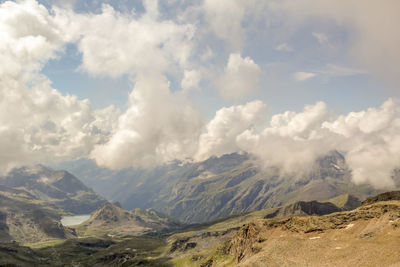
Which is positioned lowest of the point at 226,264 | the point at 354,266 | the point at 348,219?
the point at 226,264

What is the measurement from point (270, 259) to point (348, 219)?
4199 cm

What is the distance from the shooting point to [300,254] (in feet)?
329

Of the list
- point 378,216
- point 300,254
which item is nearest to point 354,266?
point 300,254

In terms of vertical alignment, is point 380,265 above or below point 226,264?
above

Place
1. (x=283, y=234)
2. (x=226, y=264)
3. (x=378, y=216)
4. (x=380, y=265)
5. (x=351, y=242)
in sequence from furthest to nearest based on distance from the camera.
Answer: (x=226, y=264)
(x=283, y=234)
(x=378, y=216)
(x=351, y=242)
(x=380, y=265)

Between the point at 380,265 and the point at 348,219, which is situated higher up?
the point at 348,219

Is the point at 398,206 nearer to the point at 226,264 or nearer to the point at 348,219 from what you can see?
the point at 348,219

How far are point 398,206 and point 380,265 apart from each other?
4871 cm

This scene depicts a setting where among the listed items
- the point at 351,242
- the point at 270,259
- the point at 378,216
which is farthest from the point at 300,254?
the point at 378,216

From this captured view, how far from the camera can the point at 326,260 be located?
9038cm

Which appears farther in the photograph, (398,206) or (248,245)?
(248,245)

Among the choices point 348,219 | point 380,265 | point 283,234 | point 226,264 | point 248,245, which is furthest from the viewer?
point 226,264

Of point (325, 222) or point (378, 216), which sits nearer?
point (378, 216)

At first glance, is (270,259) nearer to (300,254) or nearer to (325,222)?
(300,254)
